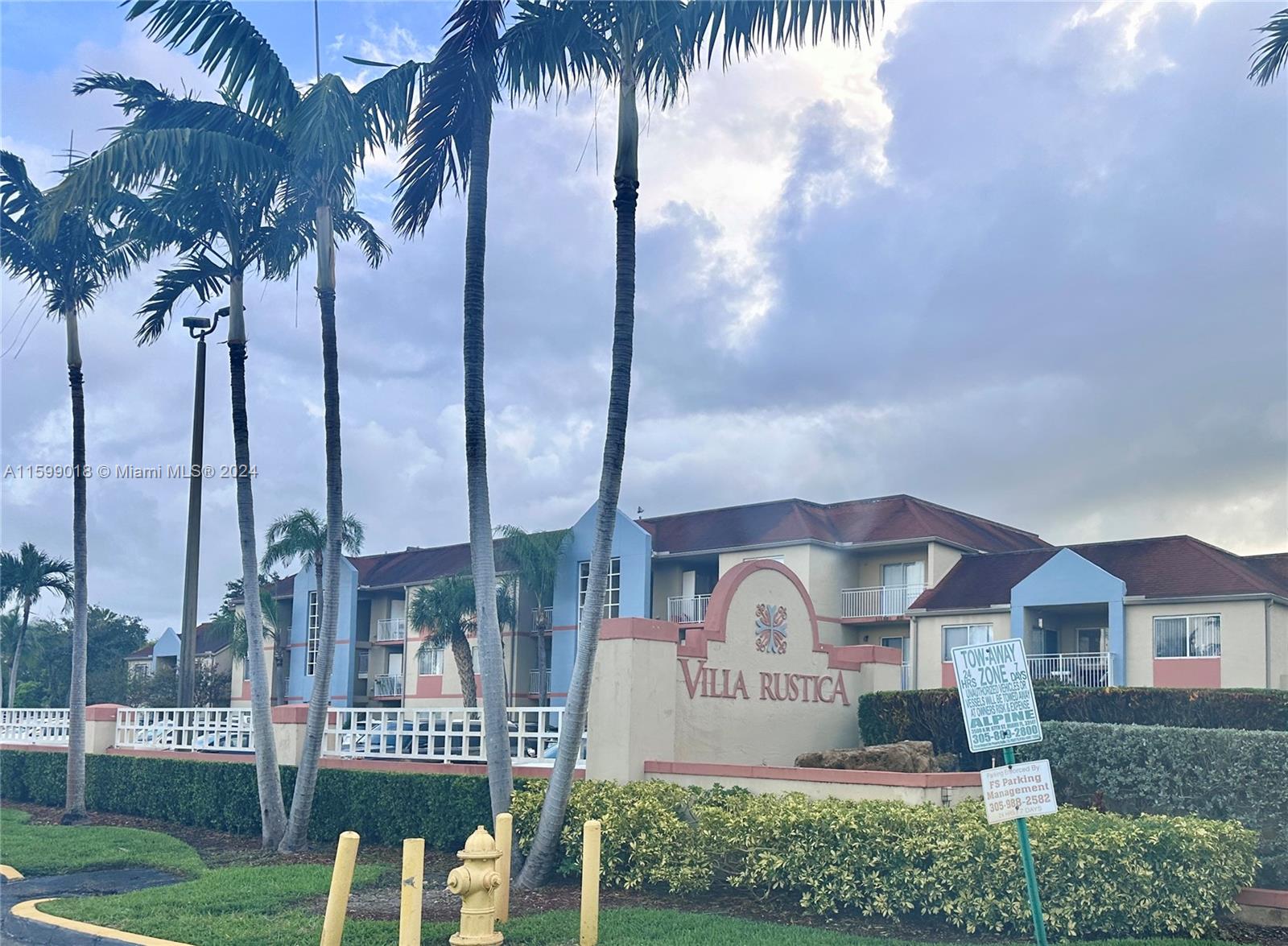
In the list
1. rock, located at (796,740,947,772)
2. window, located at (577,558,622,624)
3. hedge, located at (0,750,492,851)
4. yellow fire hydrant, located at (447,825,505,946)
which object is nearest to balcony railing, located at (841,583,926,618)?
window, located at (577,558,622,624)

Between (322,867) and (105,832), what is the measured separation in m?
6.05

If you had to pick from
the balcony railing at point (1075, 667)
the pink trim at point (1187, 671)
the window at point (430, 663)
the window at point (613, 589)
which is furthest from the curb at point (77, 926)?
the window at point (430, 663)

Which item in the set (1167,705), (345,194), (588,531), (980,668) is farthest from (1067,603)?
(980,668)

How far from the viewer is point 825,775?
45.4ft

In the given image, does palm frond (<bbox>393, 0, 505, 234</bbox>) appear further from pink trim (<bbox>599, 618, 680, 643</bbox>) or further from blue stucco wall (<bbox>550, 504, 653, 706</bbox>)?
blue stucco wall (<bbox>550, 504, 653, 706</bbox>)

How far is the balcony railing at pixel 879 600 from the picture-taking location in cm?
4281

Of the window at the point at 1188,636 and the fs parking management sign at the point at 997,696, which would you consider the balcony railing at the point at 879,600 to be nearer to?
the window at the point at 1188,636

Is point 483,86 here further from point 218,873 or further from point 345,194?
point 218,873

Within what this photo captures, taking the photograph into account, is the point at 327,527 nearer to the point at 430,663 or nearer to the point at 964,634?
the point at 964,634

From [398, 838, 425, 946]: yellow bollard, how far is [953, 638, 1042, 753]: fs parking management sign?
13.4 ft

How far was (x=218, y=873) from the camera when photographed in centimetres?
1468

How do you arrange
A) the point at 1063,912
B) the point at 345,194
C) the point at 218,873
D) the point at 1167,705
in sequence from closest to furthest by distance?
the point at 1063,912 < the point at 218,873 < the point at 345,194 < the point at 1167,705

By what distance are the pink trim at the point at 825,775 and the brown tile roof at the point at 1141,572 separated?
2271 cm

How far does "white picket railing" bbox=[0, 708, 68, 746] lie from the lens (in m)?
26.8
